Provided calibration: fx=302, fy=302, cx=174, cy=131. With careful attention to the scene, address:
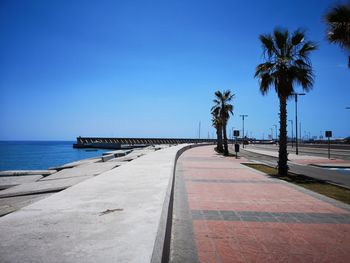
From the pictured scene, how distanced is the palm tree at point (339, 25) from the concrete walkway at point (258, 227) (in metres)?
5.49

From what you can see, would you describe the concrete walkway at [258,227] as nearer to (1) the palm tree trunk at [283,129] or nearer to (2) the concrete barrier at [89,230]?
(2) the concrete barrier at [89,230]

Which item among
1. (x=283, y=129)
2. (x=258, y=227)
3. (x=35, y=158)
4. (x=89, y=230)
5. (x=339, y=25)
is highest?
(x=339, y=25)

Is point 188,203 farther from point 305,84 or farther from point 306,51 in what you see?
point 306,51

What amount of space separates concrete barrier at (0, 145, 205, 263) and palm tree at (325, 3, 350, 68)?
8.68 m

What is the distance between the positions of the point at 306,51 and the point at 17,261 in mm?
16180

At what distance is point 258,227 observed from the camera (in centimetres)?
593

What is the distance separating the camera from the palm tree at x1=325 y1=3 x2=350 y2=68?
10372mm

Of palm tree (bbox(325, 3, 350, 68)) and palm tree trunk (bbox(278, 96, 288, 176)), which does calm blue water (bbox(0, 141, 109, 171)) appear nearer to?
palm tree trunk (bbox(278, 96, 288, 176))

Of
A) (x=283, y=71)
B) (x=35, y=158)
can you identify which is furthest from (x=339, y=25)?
(x=35, y=158)

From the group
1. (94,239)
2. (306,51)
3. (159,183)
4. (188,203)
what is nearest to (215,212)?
(188,203)

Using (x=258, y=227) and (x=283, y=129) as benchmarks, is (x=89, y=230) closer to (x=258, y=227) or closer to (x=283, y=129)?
(x=258, y=227)

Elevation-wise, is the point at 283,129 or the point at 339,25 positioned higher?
the point at 339,25

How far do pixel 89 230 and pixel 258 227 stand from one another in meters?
3.43

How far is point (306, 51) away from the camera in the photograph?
618 inches
